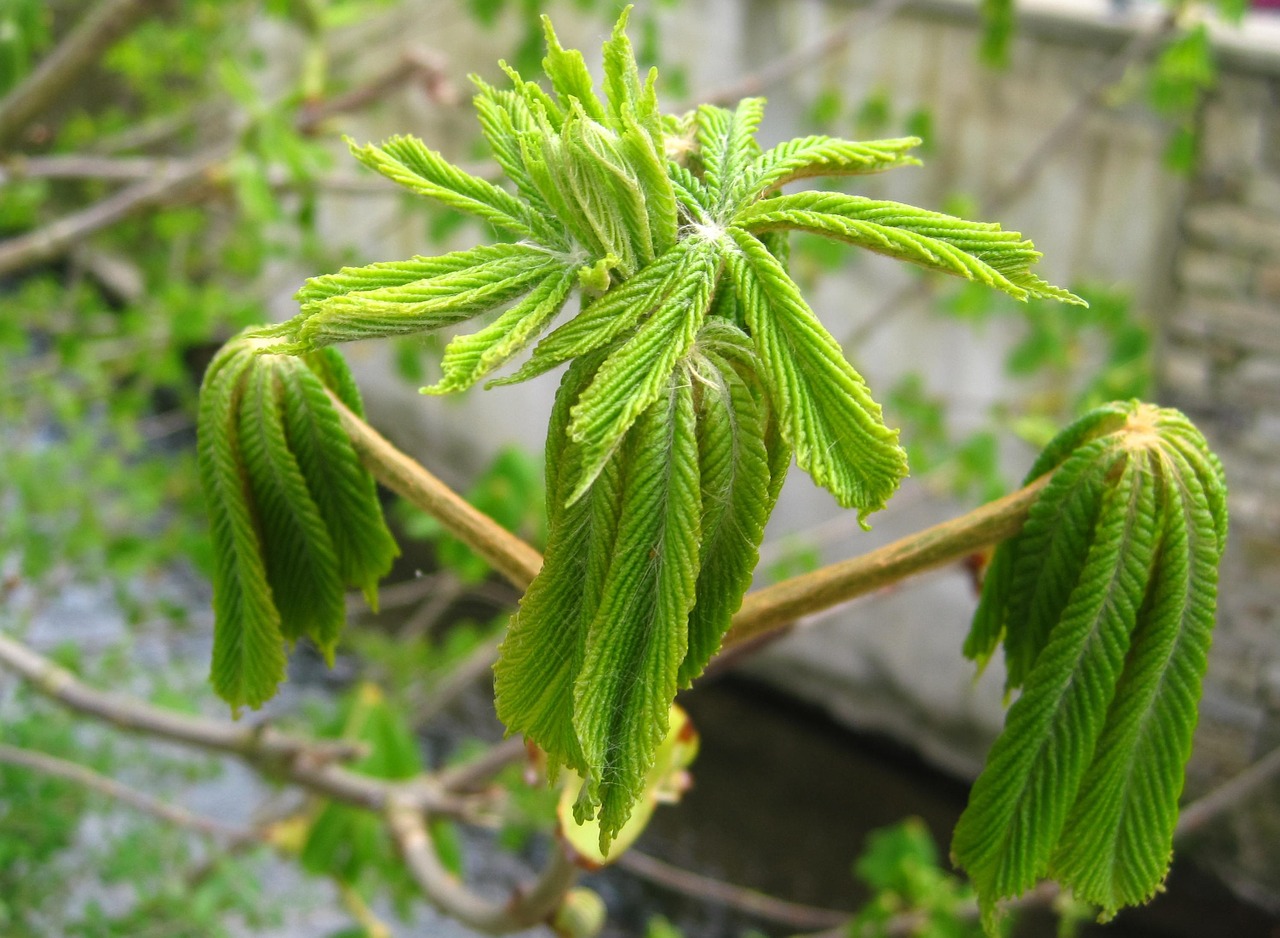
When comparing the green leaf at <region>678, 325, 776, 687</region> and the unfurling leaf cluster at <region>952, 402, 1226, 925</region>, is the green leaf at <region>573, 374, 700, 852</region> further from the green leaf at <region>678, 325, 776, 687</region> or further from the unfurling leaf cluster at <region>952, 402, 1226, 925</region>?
the unfurling leaf cluster at <region>952, 402, 1226, 925</region>

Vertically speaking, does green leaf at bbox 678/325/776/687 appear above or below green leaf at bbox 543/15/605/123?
below

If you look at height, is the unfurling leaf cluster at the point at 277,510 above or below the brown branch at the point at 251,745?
above

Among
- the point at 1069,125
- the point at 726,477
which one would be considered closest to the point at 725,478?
the point at 726,477

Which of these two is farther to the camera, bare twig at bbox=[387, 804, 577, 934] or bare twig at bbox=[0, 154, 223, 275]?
bare twig at bbox=[0, 154, 223, 275]

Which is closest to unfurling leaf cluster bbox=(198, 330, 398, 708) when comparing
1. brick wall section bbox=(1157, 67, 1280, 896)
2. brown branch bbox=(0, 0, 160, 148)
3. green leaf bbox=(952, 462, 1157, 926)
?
green leaf bbox=(952, 462, 1157, 926)

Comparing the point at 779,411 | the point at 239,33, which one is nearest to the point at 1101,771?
the point at 779,411

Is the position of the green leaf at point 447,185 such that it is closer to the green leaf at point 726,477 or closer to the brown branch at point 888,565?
the green leaf at point 726,477

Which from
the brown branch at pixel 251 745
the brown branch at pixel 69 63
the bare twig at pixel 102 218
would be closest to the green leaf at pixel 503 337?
the brown branch at pixel 251 745
